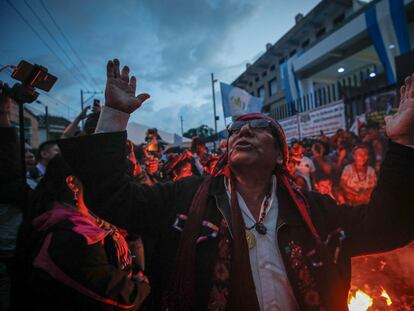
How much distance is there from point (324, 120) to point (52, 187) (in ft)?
34.0

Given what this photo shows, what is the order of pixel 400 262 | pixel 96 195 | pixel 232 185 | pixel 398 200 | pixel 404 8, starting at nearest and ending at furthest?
pixel 96 195 < pixel 398 200 < pixel 232 185 < pixel 400 262 < pixel 404 8

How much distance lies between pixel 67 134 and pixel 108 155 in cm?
288

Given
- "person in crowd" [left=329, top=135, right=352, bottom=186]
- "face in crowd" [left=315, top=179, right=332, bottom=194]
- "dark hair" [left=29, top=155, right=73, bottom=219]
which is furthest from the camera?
"person in crowd" [left=329, top=135, right=352, bottom=186]

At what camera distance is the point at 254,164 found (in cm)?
203

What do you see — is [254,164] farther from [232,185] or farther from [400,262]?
[400,262]

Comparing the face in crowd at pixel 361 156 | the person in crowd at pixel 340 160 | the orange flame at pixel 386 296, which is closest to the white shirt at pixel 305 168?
the person in crowd at pixel 340 160

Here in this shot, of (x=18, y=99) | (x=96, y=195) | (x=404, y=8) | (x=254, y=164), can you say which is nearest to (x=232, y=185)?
(x=254, y=164)

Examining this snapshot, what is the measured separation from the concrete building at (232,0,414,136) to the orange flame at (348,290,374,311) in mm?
3824

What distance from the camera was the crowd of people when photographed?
5.02 ft

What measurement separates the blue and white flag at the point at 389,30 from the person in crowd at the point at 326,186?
9.30 metres

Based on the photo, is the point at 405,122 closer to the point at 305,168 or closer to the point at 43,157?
the point at 305,168

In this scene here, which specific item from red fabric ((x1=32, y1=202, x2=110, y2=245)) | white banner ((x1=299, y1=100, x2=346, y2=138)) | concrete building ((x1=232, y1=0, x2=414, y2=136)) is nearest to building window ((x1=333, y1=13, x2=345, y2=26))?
concrete building ((x1=232, y1=0, x2=414, y2=136))

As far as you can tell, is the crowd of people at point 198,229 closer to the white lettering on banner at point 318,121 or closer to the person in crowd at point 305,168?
the person in crowd at point 305,168

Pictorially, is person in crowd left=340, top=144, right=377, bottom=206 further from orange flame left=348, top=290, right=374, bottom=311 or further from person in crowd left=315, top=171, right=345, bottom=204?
orange flame left=348, top=290, right=374, bottom=311
